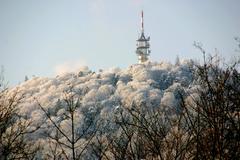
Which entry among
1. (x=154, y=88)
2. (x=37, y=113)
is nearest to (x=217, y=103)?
(x=37, y=113)

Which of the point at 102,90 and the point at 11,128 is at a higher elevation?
the point at 11,128

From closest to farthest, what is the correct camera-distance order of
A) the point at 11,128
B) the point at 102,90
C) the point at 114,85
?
the point at 11,128
the point at 102,90
the point at 114,85

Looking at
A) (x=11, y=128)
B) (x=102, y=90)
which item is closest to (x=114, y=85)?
(x=102, y=90)

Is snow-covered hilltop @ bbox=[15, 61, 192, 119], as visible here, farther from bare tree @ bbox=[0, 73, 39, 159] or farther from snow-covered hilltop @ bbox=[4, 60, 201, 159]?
bare tree @ bbox=[0, 73, 39, 159]

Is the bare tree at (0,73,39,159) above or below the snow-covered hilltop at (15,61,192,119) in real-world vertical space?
above

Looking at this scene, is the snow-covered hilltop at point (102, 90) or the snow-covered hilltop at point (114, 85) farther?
the snow-covered hilltop at point (114, 85)

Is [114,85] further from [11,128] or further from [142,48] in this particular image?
[11,128]

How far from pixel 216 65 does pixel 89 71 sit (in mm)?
159065

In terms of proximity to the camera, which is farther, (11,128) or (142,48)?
(142,48)

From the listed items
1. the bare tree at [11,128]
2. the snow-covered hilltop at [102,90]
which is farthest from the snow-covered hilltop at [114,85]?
the bare tree at [11,128]

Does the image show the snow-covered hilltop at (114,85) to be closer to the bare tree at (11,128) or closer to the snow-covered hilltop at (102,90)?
the snow-covered hilltop at (102,90)

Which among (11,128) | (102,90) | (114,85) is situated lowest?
(102,90)

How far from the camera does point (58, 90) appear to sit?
14188cm

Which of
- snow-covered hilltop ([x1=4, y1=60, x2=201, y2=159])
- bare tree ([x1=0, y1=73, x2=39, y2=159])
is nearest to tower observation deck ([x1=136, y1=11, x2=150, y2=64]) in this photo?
snow-covered hilltop ([x1=4, y1=60, x2=201, y2=159])
